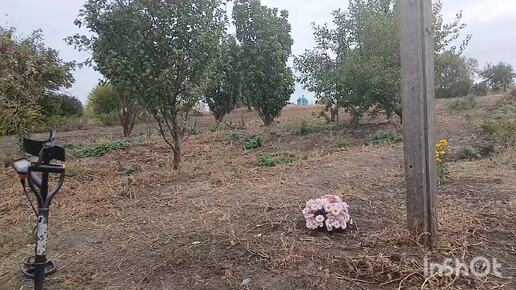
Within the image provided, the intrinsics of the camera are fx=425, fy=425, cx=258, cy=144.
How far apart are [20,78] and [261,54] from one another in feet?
27.7

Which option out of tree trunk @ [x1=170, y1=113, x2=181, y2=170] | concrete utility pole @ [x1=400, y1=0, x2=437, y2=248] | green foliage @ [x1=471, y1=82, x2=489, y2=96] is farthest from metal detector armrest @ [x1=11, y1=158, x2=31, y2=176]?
green foliage @ [x1=471, y1=82, x2=489, y2=96]

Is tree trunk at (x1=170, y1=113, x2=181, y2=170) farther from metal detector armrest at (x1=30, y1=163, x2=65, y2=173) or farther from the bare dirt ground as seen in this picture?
metal detector armrest at (x1=30, y1=163, x2=65, y2=173)

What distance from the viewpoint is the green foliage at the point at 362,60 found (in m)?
9.91

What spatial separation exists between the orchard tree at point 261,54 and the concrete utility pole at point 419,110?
11888 millimetres

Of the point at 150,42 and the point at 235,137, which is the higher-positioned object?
the point at 150,42

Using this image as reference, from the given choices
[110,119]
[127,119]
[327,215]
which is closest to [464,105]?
[127,119]

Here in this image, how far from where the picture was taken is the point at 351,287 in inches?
88.1

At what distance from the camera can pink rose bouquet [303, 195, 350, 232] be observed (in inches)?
115

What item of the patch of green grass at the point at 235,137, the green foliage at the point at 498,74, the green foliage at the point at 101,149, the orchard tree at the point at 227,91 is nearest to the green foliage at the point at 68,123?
the orchard tree at the point at 227,91

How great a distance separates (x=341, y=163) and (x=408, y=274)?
400 cm

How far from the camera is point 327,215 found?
2.96m

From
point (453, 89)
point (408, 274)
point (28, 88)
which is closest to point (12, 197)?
point (28, 88)

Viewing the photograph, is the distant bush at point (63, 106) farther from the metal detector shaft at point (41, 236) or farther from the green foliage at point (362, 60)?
the metal detector shaft at point (41, 236)

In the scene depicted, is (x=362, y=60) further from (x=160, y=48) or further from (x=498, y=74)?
(x=498, y=74)
